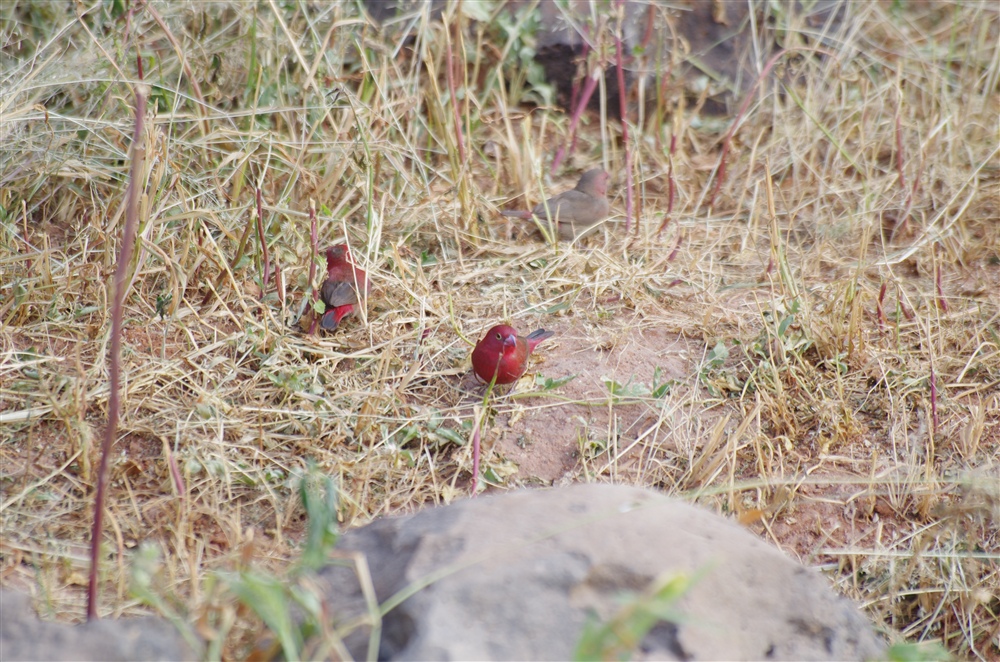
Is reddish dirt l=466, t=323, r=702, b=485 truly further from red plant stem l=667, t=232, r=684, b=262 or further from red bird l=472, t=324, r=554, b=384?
red plant stem l=667, t=232, r=684, b=262

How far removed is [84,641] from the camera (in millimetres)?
1667

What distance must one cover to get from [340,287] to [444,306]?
0.45m

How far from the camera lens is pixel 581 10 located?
4.75 m

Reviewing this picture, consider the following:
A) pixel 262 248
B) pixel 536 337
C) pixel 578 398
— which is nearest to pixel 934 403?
pixel 578 398

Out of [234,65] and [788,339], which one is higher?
[234,65]

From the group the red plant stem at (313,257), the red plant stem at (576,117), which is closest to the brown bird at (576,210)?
the red plant stem at (576,117)

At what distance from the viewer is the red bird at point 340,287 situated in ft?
10.4

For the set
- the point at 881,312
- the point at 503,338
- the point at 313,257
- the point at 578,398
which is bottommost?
the point at 578,398

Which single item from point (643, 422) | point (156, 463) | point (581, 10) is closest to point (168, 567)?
point (156, 463)

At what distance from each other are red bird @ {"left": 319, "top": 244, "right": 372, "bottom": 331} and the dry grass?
0.34 feet

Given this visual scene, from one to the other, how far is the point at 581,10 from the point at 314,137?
1.76 meters

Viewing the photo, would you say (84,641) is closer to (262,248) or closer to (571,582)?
(571,582)

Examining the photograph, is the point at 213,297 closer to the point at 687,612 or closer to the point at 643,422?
the point at 643,422

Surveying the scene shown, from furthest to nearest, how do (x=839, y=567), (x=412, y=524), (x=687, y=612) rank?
1. (x=839, y=567)
2. (x=412, y=524)
3. (x=687, y=612)
